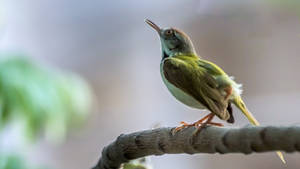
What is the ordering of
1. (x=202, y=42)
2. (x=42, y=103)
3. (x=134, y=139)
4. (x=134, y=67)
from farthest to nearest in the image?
(x=134, y=67) → (x=202, y=42) → (x=42, y=103) → (x=134, y=139)

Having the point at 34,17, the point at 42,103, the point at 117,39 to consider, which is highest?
the point at 34,17

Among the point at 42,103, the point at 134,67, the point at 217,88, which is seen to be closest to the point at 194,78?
the point at 217,88

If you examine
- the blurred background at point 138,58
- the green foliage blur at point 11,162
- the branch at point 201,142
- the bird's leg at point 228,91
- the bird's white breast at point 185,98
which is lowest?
the branch at point 201,142

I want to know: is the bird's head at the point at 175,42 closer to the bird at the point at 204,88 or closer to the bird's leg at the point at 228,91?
the bird at the point at 204,88

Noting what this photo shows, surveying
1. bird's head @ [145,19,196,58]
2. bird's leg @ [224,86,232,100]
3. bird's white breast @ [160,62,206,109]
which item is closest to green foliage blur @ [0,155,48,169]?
bird's head @ [145,19,196,58]

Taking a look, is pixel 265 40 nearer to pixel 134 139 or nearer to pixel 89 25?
pixel 89 25

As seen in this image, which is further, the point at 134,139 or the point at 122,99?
the point at 122,99

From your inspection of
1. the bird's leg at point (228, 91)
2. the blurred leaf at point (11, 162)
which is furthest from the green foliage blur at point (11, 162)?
the bird's leg at point (228, 91)
